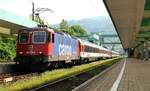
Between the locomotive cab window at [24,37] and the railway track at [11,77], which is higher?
the locomotive cab window at [24,37]

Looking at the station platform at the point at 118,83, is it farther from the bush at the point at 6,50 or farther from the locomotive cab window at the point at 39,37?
the bush at the point at 6,50

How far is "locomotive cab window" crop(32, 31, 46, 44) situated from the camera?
25.6 metres

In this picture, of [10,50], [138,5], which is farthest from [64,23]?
[138,5]

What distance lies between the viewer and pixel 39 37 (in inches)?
1019

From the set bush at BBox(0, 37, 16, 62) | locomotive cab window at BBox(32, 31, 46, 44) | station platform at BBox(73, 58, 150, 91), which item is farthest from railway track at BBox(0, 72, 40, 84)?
bush at BBox(0, 37, 16, 62)

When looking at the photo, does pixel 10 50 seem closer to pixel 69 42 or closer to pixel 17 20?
pixel 17 20

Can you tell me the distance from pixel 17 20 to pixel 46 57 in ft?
50.2

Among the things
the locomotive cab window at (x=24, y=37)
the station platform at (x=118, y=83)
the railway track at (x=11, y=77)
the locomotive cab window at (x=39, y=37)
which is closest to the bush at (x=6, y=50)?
the locomotive cab window at (x=24, y=37)

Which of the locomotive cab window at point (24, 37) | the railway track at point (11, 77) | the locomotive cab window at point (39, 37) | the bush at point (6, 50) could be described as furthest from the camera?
the bush at point (6, 50)

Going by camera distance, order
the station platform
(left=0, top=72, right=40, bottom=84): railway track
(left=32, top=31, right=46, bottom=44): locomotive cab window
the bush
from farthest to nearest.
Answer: the bush → (left=32, top=31, right=46, bottom=44): locomotive cab window → (left=0, top=72, right=40, bottom=84): railway track → the station platform

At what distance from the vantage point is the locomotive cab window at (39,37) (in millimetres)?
25641

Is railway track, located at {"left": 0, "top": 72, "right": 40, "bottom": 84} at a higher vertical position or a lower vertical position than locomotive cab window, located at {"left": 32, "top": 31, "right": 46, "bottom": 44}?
lower

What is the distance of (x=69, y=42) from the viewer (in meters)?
33.6

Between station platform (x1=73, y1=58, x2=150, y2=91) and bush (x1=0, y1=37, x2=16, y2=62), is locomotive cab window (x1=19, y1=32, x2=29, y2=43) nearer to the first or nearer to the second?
station platform (x1=73, y1=58, x2=150, y2=91)
